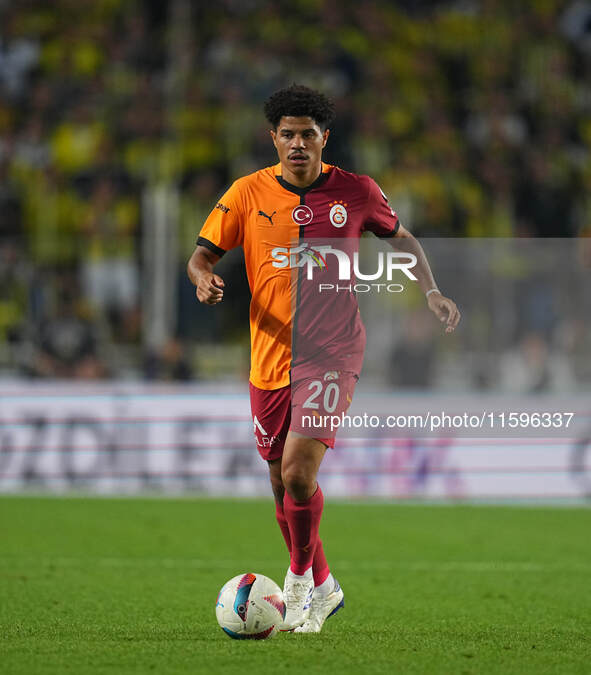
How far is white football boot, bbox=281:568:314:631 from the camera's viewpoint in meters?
4.97

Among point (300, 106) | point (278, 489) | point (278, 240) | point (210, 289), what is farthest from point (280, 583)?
point (300, 106)

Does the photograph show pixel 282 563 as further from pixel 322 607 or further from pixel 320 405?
pixel 320 405

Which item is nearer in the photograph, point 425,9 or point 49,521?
point 49,521

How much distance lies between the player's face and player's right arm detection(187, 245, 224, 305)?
0.51 meters

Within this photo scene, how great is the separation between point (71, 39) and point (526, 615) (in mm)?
12185

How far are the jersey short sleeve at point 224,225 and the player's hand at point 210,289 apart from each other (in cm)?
35

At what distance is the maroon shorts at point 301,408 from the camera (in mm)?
4906

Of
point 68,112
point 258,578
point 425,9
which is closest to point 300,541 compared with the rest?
point 258,578

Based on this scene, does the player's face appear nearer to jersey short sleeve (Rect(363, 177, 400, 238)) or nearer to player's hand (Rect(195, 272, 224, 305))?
jersey short sleeve (Rect(363, 177, 400, 238))

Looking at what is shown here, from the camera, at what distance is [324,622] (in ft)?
17.6

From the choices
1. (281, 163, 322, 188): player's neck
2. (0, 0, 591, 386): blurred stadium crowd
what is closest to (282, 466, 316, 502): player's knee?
(281, 163, 322, 188): player's neck

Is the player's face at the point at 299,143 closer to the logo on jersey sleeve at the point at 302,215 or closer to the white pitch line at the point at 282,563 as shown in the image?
the logo on jersey sleeve at the point at 302,215

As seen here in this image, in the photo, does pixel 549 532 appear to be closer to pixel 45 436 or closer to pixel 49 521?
pixel 49 521

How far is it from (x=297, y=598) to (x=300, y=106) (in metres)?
2.04
